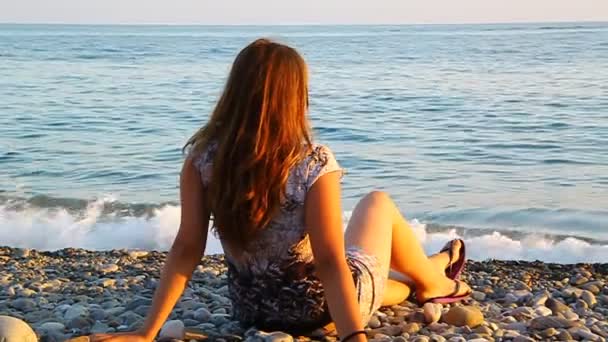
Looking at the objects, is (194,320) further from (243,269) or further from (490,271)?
(490,271)

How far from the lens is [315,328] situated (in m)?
4.00

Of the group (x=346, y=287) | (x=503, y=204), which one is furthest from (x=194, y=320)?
(x=503, y=204)

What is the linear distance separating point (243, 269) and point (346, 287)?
63 cm

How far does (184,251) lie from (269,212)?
1.29 ft

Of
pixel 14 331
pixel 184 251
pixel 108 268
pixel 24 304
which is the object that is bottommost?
pixel 108 268

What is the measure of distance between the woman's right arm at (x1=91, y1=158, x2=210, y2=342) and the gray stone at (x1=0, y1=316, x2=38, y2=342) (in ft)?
1.50

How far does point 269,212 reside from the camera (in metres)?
3.55

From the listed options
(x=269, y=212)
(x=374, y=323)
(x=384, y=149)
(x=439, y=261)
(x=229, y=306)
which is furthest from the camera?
(x=384, y=149)

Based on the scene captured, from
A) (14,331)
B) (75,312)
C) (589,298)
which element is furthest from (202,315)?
(589,298)

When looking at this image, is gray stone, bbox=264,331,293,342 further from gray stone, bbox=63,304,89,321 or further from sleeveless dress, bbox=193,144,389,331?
gray stone, bbox=63,304,89,321

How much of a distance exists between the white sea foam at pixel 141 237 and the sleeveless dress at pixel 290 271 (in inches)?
153

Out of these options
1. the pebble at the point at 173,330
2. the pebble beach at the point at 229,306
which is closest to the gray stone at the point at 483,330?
the pebble beach at the point at 229,306

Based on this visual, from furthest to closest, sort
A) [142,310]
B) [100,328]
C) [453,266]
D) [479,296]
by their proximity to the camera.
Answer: [479,296], [453,266], [142,310], [100,328]

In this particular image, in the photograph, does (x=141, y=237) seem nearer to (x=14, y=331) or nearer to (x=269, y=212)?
(x=14, y=331)
